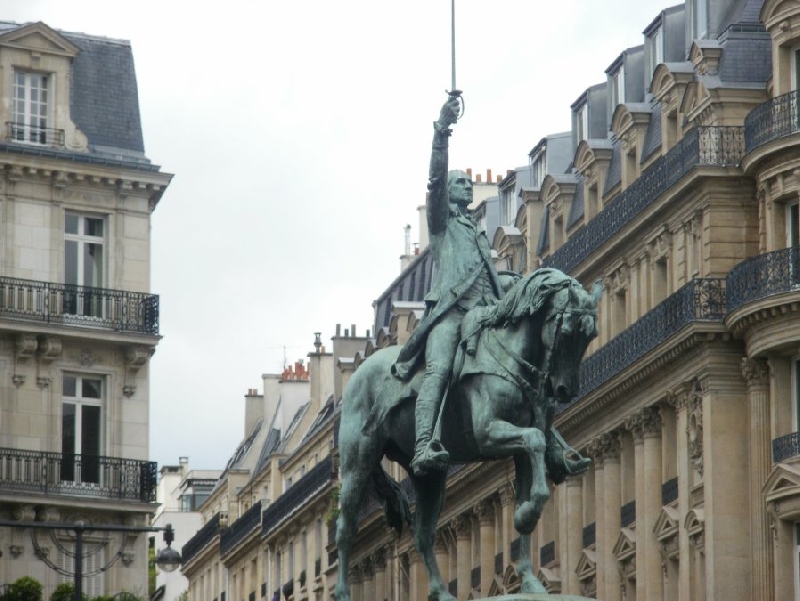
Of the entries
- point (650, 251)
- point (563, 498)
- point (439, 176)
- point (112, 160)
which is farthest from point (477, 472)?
point (439, 176)

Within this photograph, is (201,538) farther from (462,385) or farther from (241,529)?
(462,385)

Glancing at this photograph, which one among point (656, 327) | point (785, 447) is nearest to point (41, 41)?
point (656, 327)

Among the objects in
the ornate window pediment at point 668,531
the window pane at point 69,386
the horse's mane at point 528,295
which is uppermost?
the window pane at point 69,386

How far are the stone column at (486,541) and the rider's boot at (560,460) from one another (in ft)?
151

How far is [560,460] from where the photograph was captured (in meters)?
20.7

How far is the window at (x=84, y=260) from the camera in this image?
51219mm

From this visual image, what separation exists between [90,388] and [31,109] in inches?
237

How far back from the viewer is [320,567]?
8700cm

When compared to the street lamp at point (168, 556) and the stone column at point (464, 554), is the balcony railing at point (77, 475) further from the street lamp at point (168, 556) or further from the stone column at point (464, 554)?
the stone column at point (464, 554)

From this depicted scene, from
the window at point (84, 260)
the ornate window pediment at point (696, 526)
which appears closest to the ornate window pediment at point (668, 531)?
the ornate window pediment at point (696, 526)

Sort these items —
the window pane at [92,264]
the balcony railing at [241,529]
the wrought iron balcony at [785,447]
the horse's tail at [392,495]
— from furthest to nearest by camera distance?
the balcony railing at [241,529]
the window pane at [92,264]
the wrought iron balcony at [785,447]
the horse's tail at [392,495]

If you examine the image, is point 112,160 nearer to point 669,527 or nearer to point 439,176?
point 669,527

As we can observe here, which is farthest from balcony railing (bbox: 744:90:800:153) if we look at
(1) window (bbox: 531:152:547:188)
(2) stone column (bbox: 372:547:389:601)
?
(2) stone column (bbox: 372:547:389:601)

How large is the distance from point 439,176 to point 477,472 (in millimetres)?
47228
